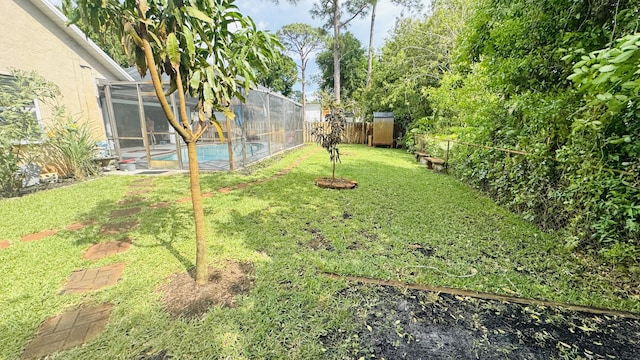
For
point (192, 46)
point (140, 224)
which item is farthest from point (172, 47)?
point (140, 224)

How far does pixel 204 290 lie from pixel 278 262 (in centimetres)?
73

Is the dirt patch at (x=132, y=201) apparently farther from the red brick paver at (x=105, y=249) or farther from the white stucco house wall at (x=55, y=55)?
the white stucco house wall at (x=55, y=55)

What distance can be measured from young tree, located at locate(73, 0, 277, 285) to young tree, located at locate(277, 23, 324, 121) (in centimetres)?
2568

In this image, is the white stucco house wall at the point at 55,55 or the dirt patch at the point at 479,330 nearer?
the dirt patch at the point at 479,330

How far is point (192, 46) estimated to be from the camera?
1646 millimetres

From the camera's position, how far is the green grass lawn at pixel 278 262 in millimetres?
1755

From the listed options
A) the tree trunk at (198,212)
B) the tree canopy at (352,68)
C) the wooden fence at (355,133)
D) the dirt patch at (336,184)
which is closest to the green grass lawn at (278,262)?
the tree trunk at (198,212)

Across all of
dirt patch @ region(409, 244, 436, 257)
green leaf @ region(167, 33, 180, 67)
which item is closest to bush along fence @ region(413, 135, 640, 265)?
dirt patch @ region(409, 244, 436, 257)

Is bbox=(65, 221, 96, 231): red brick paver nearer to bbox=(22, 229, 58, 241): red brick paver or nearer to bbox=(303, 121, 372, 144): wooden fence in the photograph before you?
bbox=(22, 229, 58, 241): red brick paver

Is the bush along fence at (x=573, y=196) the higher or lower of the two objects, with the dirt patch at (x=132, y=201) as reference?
higher

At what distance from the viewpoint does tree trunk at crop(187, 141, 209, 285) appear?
202cm

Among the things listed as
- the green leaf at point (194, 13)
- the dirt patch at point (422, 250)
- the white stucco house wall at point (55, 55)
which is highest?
the white stucco house wall at point (55, 55)

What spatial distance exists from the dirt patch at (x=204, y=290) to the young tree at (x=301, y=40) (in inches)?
1023

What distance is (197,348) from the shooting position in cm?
164
